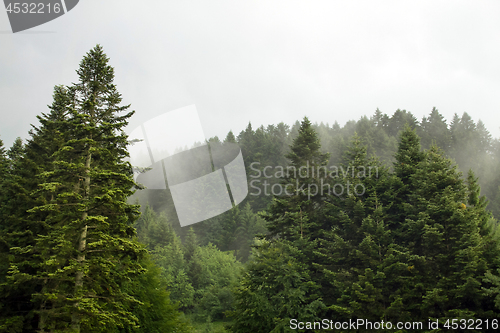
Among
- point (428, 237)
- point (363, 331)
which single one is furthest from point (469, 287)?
point (363, 331)

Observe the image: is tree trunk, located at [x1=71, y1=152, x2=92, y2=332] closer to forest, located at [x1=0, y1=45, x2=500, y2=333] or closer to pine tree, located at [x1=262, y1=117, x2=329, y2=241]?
forest, located at [x1=0, y1=45, x2=500, y2=333]

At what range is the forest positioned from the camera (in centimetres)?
1134

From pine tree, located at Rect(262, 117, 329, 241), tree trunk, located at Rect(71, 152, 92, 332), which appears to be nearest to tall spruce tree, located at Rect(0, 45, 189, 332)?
tree trunk, located at Rect(71, 152, 92, 332)

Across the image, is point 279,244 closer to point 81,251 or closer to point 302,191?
point 302,191

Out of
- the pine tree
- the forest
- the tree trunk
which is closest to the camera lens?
the tree trunk

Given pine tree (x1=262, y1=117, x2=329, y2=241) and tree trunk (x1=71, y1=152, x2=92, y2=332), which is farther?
Result: pine tree (x1=262, y1=117, x2=329, y2=241)

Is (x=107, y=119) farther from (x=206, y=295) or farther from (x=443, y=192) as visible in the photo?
(x=206, y=295)

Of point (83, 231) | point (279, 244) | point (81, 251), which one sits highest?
point (83, 231)

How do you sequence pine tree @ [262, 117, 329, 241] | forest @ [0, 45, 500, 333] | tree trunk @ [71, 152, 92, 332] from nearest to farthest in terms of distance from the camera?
tree trunk @ [71, 152, 92, 332]
forest @ [0, 45, 500, 333]
pine tree @ [262, 117, 329, 241]

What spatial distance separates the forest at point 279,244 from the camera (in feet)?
37.2

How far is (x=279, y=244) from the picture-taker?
21.6 meters

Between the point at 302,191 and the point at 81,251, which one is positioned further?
the point at 302,191

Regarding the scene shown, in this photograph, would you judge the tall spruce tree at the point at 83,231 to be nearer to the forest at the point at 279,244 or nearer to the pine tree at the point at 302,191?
the forest at the point at 279,244

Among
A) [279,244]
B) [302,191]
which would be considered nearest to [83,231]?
[279,244]
